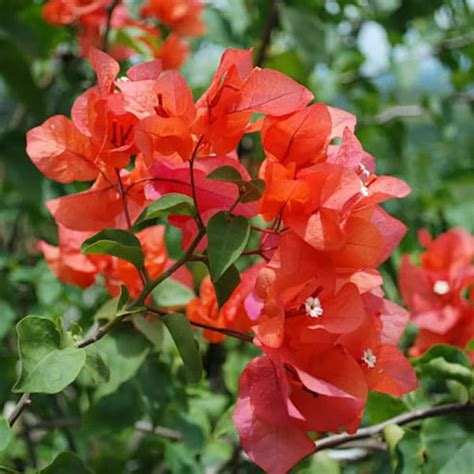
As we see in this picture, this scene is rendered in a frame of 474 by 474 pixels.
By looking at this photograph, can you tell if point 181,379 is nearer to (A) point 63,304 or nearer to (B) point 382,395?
(B) point 382,395

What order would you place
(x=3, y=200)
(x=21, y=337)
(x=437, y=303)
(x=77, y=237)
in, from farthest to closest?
(x=3, y=200) → (x=437, y=303) → (x=77, y=237) → (x=21, y=337)

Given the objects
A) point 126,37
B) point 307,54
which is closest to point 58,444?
point 126,37

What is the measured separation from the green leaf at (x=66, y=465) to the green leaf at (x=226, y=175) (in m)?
0.23

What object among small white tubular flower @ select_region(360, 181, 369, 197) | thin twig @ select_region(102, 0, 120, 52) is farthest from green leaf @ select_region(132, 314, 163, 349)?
thin twig @ select_region(102, 0, 120, 52)

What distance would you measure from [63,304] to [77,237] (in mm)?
587

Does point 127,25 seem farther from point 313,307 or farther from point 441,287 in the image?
point 313,307

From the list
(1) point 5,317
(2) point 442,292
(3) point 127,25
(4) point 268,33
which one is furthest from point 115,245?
(4) point 268,33

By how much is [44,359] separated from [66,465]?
0.09 m

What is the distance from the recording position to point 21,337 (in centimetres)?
63

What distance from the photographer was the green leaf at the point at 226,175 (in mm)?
630

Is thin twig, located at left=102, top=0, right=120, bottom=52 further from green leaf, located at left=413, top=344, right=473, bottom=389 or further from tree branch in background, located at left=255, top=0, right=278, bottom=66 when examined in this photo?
green leaf, located at left=413, top=344, right=473, bottom=389

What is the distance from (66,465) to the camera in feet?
2.20

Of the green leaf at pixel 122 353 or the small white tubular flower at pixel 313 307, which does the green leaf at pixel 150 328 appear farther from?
the small white tubular flower at pixel 313 307

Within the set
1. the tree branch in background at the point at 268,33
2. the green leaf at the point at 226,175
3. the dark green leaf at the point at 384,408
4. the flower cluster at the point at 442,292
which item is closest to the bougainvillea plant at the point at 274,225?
the green leaf at the point at 226,175
